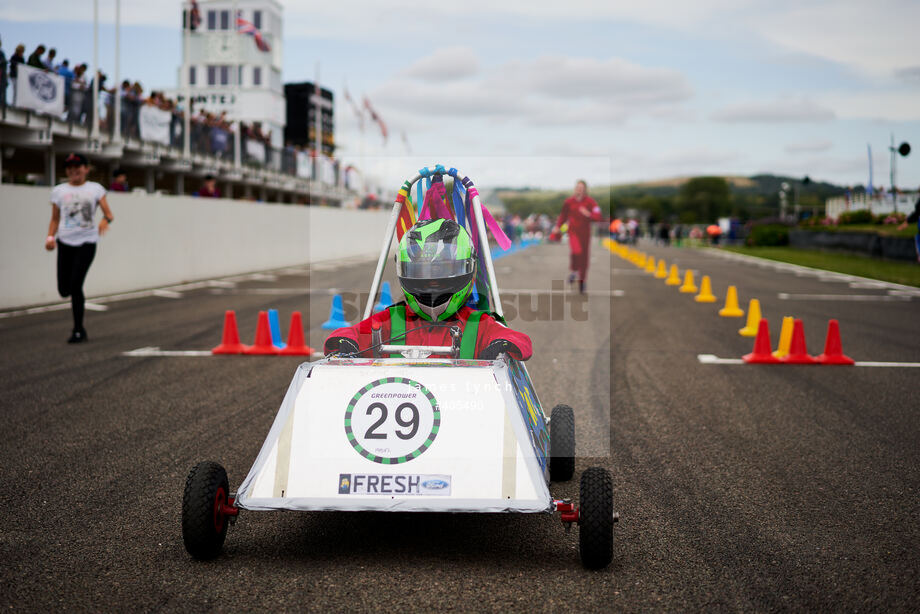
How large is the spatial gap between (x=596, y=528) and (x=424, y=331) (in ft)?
5.96

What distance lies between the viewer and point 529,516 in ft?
15.0

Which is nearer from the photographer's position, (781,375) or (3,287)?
(781,375)

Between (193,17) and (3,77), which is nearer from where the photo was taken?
(3,77)

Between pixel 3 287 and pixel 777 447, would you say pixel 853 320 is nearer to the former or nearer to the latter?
pixel 777 447

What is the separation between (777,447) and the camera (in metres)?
6.00

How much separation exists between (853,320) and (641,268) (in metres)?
16.4

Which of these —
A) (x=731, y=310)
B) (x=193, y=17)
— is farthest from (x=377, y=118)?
(x=731, y=310)

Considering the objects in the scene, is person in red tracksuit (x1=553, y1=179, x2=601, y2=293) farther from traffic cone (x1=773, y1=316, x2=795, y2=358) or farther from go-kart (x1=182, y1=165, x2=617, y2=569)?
go-kart (x1=182, y1=165, x2=617, y2=569)

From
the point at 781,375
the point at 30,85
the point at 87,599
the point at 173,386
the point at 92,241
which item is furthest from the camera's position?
the point at 30,85

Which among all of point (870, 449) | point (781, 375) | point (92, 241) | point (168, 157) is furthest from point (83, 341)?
point (168, 157)

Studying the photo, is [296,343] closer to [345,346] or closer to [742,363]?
[742,363]

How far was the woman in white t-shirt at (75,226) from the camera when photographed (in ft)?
33.8

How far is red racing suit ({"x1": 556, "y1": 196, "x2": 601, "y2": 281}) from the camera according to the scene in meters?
17.4

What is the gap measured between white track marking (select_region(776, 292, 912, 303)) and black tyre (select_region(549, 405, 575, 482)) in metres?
13.9
